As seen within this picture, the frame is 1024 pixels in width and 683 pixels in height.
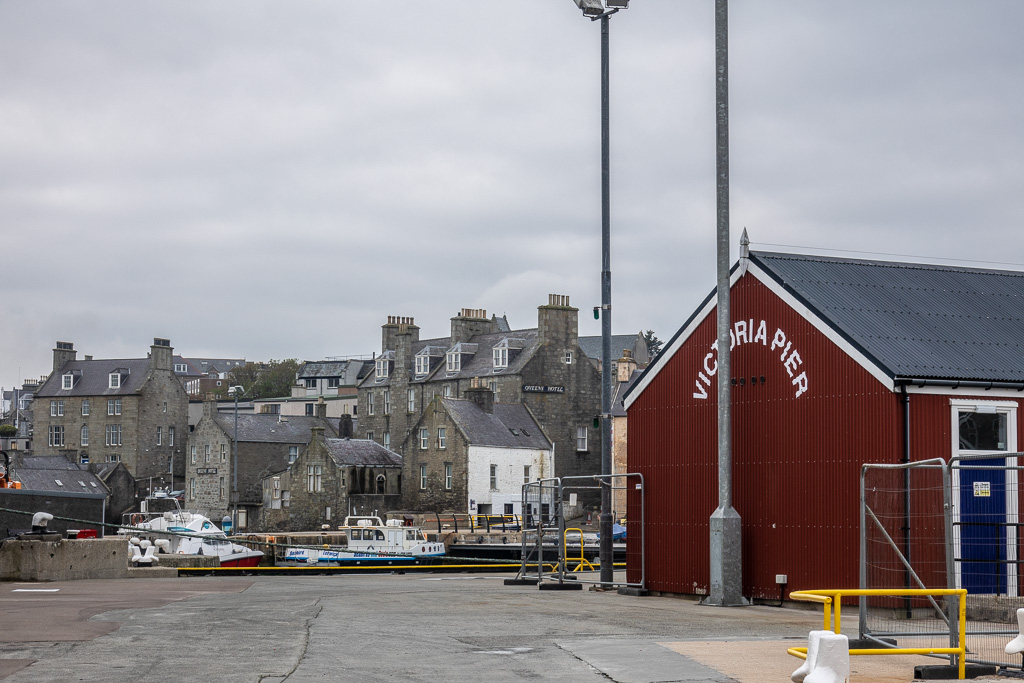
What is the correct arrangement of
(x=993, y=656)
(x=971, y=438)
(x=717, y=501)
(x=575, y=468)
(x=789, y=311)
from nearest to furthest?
(x=993, y=656)
(x=971, y=438)
(x=789, y=311)
(x=717, y=501)
(x=575, y=468)

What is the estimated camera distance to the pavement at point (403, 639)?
38.6ft

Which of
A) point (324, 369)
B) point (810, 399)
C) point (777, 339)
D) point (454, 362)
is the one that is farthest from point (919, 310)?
point (324, 369)

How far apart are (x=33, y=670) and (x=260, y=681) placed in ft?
7.76

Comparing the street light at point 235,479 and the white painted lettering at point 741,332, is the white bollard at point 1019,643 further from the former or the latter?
the street light at point 235,479

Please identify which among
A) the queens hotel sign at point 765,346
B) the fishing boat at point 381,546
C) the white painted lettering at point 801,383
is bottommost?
Result: the fishing boat at point 381,546

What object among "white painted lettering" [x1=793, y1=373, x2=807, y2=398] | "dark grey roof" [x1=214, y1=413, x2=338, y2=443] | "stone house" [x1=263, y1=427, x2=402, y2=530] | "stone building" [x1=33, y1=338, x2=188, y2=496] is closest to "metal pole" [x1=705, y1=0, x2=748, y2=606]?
"white painted lettering" [x1=793, y1=373, x2=807, y2=398]

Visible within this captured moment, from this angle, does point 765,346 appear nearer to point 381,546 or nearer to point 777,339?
point 777,339

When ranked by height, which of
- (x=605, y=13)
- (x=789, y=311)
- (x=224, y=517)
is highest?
(x=605, y=13)

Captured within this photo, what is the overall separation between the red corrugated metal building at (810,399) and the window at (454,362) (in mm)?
68679

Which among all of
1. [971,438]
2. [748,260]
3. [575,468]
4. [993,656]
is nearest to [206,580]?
[748,260]

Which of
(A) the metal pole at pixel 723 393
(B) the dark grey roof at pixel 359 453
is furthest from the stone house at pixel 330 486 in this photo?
(A) the metal pole at pixel 723 393

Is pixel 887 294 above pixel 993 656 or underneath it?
above

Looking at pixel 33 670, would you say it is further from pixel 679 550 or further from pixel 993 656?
pixel 679 550

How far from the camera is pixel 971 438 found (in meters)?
19.6
